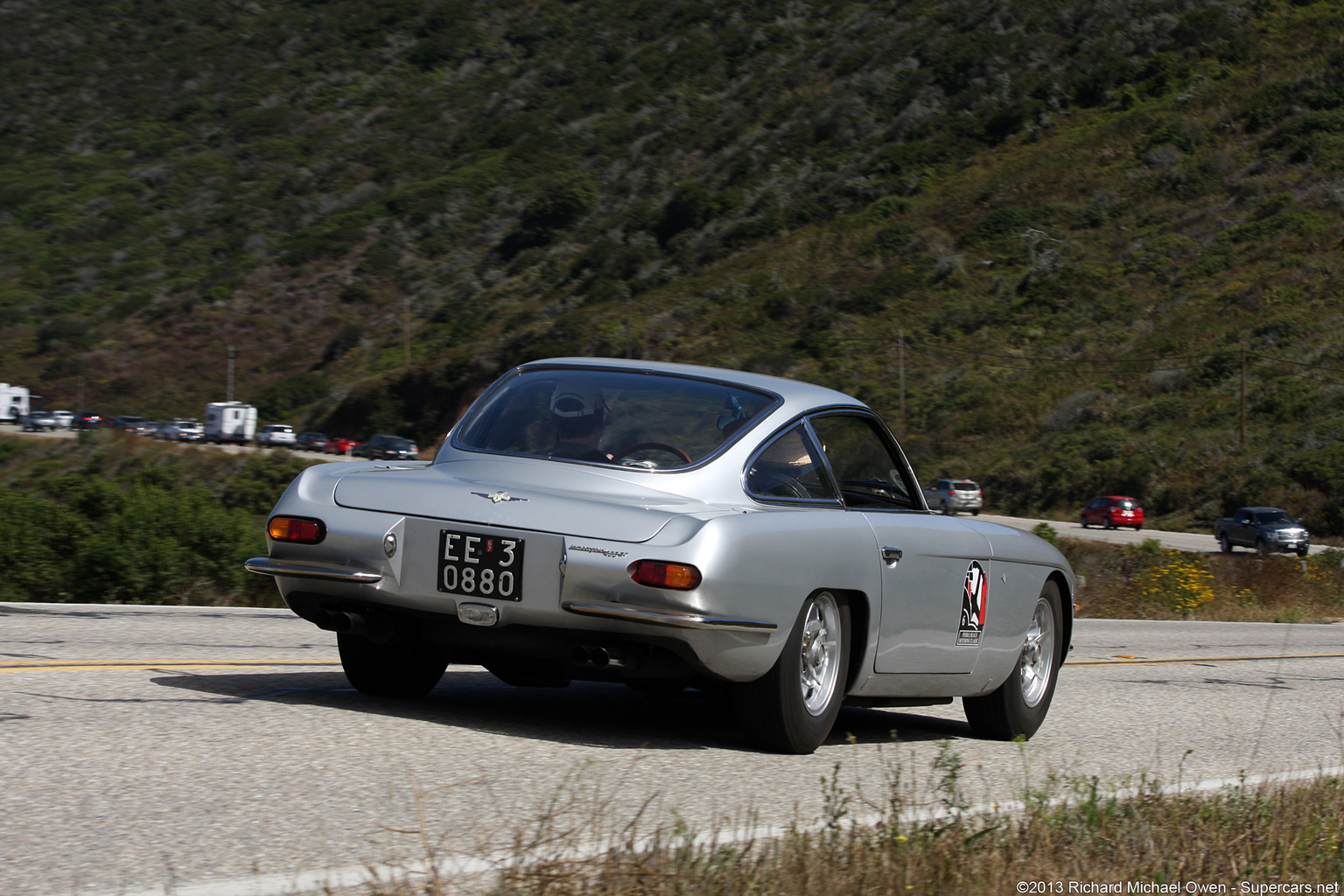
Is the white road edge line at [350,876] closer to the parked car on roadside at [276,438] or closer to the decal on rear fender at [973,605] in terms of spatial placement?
the decal on rear fender at [973,605]

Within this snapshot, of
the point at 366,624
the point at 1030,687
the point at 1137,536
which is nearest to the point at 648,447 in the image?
the point at 366,624

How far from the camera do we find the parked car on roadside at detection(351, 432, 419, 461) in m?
65.3

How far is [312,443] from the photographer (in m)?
73.3

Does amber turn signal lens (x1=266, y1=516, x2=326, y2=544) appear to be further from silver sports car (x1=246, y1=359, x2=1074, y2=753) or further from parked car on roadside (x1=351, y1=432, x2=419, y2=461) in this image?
parked car on roadside (x1=351, y1=432, x2=419, y2=461)

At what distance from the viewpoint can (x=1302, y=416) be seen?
167 ft

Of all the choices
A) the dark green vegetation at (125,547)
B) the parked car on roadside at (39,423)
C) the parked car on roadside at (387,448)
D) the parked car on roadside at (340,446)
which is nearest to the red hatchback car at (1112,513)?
the parked car on roadside at (387,448)

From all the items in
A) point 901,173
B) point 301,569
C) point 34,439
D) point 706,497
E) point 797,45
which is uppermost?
point 797,45

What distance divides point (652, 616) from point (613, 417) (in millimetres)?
1267

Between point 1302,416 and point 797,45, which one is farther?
point 797,45

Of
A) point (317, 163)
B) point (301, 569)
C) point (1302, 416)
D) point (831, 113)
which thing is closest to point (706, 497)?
point (301, 569)

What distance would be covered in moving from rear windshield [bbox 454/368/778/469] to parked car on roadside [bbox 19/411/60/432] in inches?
3005

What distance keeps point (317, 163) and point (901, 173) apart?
48632mm

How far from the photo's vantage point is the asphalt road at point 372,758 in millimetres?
3916

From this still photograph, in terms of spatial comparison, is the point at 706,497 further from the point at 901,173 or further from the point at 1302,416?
the point at 901,173
